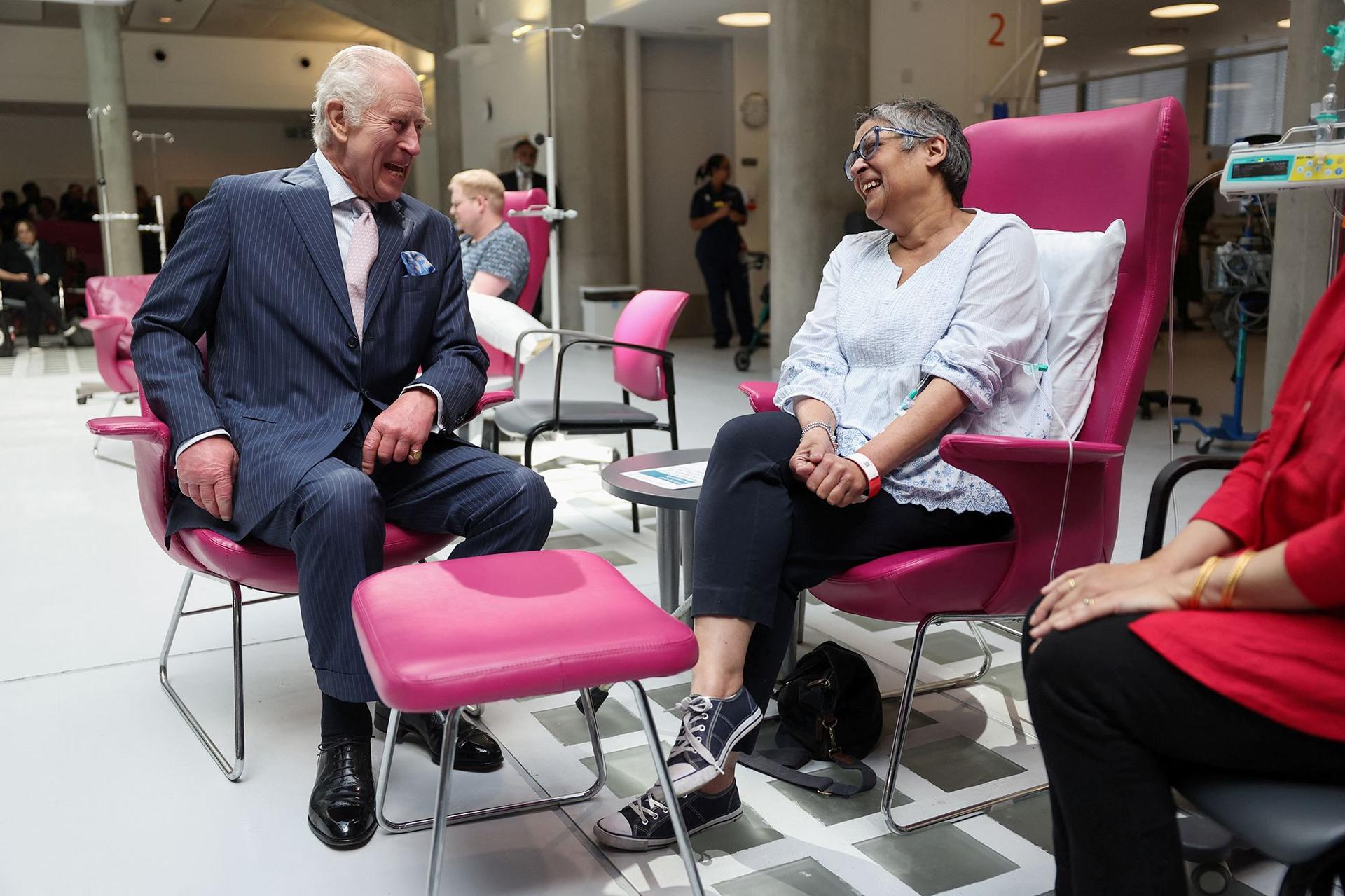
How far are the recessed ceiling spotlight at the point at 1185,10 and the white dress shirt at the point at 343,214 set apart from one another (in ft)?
35.7

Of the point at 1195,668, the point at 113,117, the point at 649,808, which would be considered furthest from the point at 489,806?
the point at 113,117

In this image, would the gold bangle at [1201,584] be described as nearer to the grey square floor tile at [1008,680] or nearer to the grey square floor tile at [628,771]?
the grey square floor tile at [628,771]

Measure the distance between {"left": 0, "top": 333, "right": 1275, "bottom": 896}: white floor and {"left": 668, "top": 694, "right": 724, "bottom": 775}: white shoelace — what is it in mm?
183

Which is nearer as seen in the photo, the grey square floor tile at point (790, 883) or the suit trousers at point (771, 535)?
the grey square floor tile at point (790, 883)

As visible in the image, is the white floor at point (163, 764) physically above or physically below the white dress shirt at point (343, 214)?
below

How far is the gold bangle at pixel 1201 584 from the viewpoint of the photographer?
124 cm

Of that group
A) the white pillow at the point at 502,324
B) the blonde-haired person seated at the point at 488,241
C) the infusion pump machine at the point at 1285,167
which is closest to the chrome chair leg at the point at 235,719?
the white pillow at the point at 502,324

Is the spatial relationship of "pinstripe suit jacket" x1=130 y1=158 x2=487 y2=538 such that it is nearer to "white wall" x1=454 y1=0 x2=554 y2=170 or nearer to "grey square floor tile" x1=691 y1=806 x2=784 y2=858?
"grey square floor tile" x1=691 y1=806 x2=784 y2=858

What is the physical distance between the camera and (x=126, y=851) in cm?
187

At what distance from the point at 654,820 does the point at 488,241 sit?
3.09m

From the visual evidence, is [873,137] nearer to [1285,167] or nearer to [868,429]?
[868,429]

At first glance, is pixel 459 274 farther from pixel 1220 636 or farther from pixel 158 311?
pixel 1220 636

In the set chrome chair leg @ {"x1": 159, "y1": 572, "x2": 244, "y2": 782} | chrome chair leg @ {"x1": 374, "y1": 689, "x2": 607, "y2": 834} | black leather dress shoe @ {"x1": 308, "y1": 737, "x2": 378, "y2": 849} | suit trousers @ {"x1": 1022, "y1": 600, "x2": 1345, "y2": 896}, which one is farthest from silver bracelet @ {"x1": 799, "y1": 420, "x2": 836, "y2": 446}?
chrome chair leg @ {"x1": 159, "y1": 572, "x2": 244, "y2": 782}

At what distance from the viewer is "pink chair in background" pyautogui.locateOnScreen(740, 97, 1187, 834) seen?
186cm
